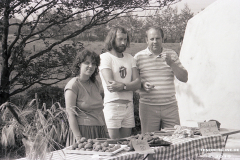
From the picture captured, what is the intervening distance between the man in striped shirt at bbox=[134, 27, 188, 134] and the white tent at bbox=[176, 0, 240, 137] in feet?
4.85

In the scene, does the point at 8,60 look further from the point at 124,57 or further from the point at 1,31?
the point at 124,57

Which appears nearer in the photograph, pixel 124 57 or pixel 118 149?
pixel 118 149

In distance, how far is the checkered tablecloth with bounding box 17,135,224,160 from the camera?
207 centimetres

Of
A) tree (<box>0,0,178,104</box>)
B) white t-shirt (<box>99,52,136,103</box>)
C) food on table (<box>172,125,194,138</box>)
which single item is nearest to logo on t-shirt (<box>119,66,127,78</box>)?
white t-shirt (<box>99,52,136,103</box>)

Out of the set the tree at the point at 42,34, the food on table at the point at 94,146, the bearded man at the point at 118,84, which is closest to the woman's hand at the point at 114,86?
the bearded man at the point at 118,84

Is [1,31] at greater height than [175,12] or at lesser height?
lesser

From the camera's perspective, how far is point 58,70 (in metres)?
5.61

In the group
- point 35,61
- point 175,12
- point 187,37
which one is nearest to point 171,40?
point 175,12

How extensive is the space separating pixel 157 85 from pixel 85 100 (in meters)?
0.88

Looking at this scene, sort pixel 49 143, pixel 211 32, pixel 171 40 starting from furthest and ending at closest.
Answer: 1. pixel 171 40
2. pixel 211 32
3. pixel 49 143

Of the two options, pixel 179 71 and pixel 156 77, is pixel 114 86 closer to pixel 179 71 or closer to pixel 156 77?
pixel 156 77

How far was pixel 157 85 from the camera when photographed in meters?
3.23

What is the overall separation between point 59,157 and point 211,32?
3.41m

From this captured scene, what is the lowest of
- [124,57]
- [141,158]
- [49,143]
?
[141,158]
